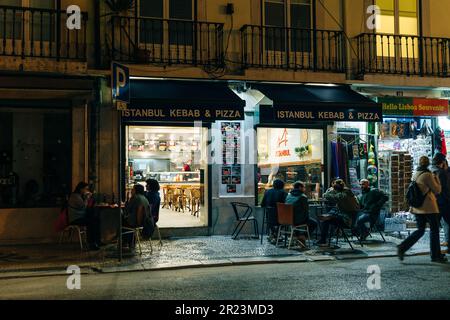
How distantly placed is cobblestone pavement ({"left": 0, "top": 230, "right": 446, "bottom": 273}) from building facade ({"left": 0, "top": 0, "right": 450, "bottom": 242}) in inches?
50.1

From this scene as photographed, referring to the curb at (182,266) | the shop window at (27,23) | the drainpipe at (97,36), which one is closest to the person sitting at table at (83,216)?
the curb at (182,266)

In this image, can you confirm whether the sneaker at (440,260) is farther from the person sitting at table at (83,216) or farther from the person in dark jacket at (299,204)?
the person sitting at table at (83,216)

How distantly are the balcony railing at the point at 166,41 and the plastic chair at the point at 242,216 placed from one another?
3.46 m

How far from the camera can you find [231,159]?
13344mm

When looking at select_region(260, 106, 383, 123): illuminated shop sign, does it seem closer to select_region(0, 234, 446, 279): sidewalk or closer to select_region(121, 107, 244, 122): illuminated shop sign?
select_region(121, 107, 244, 122): illuminated shop sign

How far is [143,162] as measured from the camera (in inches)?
567

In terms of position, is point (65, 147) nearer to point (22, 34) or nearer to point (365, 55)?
point (22, 34)

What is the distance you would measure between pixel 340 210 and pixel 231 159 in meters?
3.15

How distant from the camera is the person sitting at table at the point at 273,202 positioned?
454 inches

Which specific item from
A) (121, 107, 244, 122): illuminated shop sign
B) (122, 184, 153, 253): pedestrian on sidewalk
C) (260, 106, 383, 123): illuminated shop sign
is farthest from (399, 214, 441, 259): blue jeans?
(122, 184, 153, 253): pedestrian on sidewalk

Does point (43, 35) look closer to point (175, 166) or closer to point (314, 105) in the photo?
point (175, 166)

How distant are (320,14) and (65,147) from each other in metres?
7.31

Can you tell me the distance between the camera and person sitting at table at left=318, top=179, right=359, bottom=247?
11070 millimetres

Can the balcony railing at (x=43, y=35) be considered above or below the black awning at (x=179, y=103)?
above
